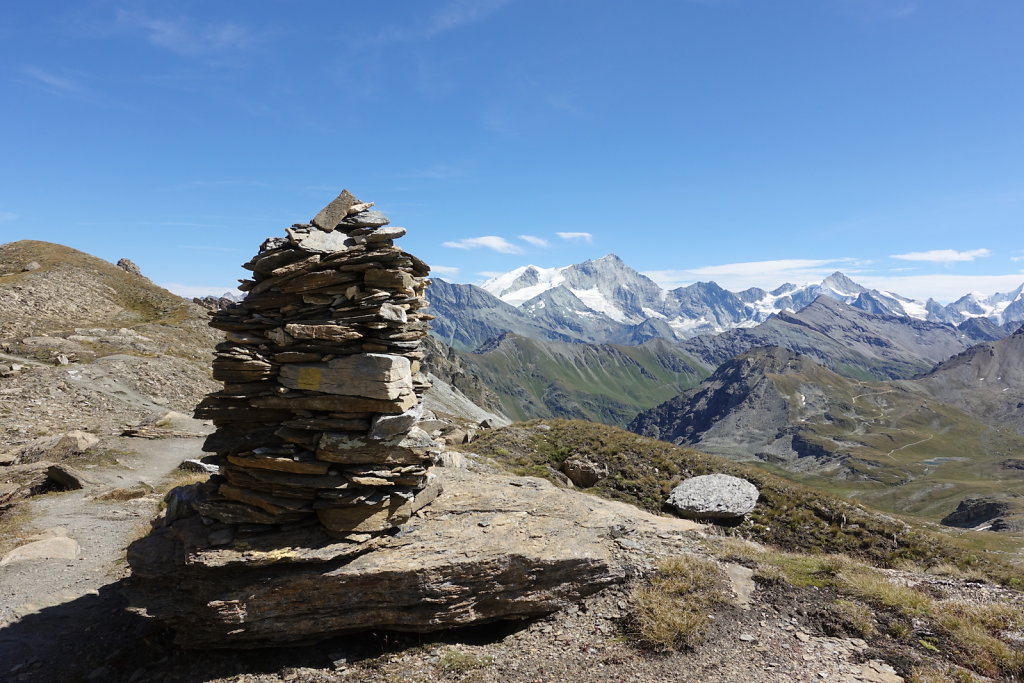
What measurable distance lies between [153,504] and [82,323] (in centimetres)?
6238

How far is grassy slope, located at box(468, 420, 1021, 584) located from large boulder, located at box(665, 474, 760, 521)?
767mm

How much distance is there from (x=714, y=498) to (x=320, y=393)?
24698 millimetres

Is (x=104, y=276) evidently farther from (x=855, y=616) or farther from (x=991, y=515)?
(x=991, y=515)

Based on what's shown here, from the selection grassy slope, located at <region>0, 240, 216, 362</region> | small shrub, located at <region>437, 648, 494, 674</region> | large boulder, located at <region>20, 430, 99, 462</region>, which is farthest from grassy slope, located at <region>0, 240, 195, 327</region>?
small shrub, located at <region>437, 648, 494, 674</region>

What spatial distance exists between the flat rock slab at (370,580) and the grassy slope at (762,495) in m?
15.1

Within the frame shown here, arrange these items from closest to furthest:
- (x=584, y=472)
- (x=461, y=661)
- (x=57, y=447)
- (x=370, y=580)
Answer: (x=461, y=661)
(x=370, y=580)
(x=57, y=447)
(x=584, y=472)

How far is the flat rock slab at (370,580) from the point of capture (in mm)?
14500

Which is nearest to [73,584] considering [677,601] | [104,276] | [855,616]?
[677,601]

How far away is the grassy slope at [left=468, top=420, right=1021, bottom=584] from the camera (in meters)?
25.6

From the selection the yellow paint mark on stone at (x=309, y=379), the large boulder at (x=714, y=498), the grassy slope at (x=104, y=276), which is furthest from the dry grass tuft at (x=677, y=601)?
the grassy slope at (x=104, y=276)

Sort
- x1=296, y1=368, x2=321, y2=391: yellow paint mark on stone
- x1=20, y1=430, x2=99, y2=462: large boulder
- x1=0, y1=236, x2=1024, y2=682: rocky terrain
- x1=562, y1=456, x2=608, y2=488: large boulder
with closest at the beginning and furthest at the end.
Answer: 1. x1=0, y1=236, x2=1024, y2=682: rocky terrain
2. x1=296, y1=368, x2=321, y2=391: yellow paint mark on stone
3. x1=20, y1=430, x2=99, y2=462: large boulder
4. x1=562, y1=456, x2=608, y2=488: large boulder

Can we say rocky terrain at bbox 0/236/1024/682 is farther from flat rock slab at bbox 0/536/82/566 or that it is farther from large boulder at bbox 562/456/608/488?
large boulder at bbox 562/456/608/488

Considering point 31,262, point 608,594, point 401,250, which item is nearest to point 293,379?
point 401,250

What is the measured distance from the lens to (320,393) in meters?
15.8
